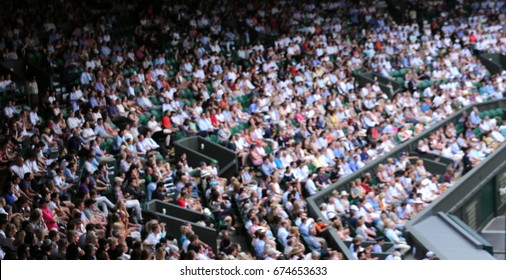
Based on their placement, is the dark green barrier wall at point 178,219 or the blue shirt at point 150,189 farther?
the blue shirt at point 150,189

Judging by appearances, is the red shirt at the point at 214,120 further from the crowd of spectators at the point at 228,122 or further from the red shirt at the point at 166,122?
the red shirt at the point at 166,122

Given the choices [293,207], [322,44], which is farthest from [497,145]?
[293,207]

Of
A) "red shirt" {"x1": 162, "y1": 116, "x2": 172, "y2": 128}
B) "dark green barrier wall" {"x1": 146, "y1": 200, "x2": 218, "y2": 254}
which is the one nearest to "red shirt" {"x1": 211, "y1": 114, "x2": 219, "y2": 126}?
A: "red shirt" {"x1": 162, "y1": 116, "x2": 172, "y2": 128}

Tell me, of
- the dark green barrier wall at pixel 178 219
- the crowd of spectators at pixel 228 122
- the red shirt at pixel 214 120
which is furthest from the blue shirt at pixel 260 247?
the red shirt at pixel 214 120

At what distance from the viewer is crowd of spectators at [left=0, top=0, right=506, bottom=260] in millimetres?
13062

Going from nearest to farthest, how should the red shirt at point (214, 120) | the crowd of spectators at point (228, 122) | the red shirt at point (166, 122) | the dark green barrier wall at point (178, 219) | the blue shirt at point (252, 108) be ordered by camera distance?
the crowd of spectators at point (228, 122), the dark green barrier wall at point (178, 219), the red shirt at point (166, 122), the red shirt at point (214, 120), the blue shirt at point (252, 108)

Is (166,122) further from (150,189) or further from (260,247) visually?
(260,247)

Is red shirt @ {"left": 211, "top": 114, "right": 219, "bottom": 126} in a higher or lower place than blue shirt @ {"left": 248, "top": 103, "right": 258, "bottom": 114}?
lower

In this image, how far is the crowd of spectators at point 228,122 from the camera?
514 inches

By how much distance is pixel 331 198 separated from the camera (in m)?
15.7

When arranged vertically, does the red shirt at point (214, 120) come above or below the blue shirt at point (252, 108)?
below

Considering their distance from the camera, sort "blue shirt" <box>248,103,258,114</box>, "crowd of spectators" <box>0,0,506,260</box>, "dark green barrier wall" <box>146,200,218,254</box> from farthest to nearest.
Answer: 1. "blue shirt" <box>248,103,258,114</box>
2. "dark green barrier wall" <box>146,200,218,254</box>
3. "crowd of spectators" <box>0,0,506,260</box>

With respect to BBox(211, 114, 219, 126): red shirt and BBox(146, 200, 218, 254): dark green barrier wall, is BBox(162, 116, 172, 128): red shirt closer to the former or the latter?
BBox(211, 114, 219, 126): red shirt
